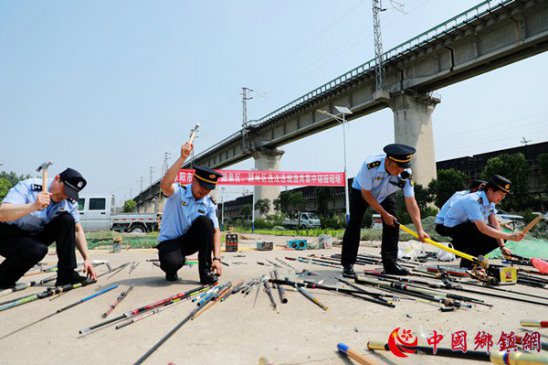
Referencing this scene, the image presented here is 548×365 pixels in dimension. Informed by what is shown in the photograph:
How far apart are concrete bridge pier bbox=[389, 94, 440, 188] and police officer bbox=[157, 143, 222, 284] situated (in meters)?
19.9

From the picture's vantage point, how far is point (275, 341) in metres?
1.98

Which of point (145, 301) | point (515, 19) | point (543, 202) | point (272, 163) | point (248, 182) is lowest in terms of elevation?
point (145, 301)

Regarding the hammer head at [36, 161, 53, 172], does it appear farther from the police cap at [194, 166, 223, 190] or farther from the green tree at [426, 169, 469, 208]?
the green tree at [426, 169, 469, 208]

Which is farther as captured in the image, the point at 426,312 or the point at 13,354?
the point at 426,312

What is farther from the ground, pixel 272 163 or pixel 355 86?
pixel 355 86

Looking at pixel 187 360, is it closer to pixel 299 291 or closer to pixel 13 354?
pixel 13 354

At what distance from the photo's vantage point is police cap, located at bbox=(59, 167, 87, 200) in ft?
10.9

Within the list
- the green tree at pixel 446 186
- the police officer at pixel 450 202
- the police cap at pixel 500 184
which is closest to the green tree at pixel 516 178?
the green tree at pixel 446 186

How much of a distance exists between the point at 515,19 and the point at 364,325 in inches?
759

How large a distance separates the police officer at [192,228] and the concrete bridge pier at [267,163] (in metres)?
33.5

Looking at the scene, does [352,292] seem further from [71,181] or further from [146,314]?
[71,181]

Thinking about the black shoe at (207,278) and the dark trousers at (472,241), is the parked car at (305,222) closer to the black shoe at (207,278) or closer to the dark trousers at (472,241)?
the dark trousers at (472,241)

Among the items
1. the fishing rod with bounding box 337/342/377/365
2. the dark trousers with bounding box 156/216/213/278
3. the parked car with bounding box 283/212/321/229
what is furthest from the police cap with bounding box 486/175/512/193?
the parked car with bounding box 283/212/321/229

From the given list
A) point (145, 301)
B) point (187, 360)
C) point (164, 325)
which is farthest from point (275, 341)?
point (145, 301)
